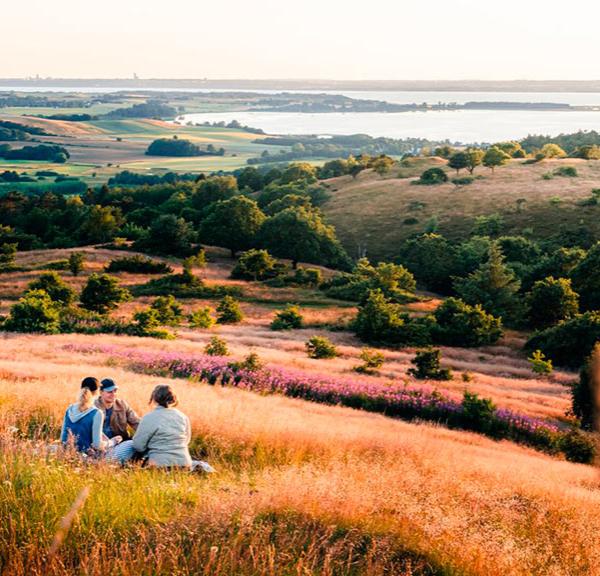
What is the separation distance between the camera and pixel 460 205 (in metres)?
108

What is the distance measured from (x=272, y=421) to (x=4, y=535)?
740 cm

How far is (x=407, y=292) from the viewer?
68188mm

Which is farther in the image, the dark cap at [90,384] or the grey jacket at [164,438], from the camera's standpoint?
the dark cap at [90,384]

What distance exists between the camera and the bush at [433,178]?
122838mm

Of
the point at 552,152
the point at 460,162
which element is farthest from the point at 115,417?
the point at 552,152

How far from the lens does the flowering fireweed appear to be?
2181cm

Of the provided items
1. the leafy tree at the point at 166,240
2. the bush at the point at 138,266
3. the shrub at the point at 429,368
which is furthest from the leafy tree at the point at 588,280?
the leafy tree at the point at 166,240

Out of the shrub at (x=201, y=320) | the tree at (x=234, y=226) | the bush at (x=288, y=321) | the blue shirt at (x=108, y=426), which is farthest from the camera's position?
the tree at (x=234, y=226)

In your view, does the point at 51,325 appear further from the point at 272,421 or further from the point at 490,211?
the point at 490,211

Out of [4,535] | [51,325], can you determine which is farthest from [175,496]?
[51,325]

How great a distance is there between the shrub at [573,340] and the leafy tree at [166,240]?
53732mm

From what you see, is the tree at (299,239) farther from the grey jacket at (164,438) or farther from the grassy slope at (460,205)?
the grey jacket at (164,438)

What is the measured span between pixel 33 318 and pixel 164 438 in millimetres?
30638

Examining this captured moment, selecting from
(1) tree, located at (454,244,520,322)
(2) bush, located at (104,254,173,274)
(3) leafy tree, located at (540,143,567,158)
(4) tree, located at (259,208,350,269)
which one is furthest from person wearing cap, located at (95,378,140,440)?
(3) leafy tree, located at (540,143,567,158)
